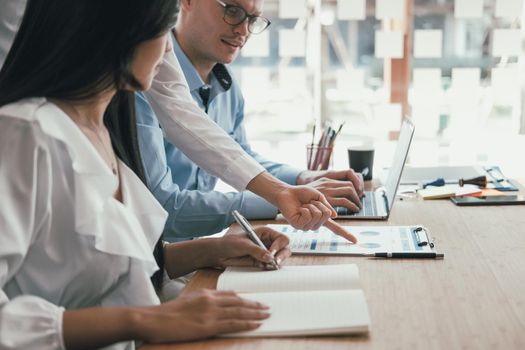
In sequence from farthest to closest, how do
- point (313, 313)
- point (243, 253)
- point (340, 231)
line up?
point (340, 231) → point (243, 253) → point (313, 313)

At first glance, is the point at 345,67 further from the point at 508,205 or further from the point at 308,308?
the point at 308,308

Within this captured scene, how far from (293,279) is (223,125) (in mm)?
1153

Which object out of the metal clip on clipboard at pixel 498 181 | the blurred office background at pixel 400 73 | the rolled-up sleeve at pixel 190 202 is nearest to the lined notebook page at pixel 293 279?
the rolled-up sleeve at pixel 190 202

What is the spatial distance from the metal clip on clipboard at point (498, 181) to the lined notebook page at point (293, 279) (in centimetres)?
104

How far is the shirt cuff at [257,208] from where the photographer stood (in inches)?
73.1

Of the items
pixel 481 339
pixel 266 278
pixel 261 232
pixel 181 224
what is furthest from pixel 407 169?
pixel 481 339

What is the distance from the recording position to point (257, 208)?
186 cm

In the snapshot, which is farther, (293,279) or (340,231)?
(340,231)

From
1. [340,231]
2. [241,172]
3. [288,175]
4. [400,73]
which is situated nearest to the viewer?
[340,231]

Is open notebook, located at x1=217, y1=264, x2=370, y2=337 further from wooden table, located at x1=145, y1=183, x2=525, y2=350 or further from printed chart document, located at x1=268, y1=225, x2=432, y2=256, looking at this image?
printed chart document, located at x1=268, y1=225, x2=432, y2=256

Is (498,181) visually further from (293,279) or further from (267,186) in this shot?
(293,279)

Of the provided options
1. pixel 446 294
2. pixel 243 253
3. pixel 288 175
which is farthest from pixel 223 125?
pixel 446 294

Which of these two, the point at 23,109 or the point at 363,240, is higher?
the point at 23,109

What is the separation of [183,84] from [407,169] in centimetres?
106
